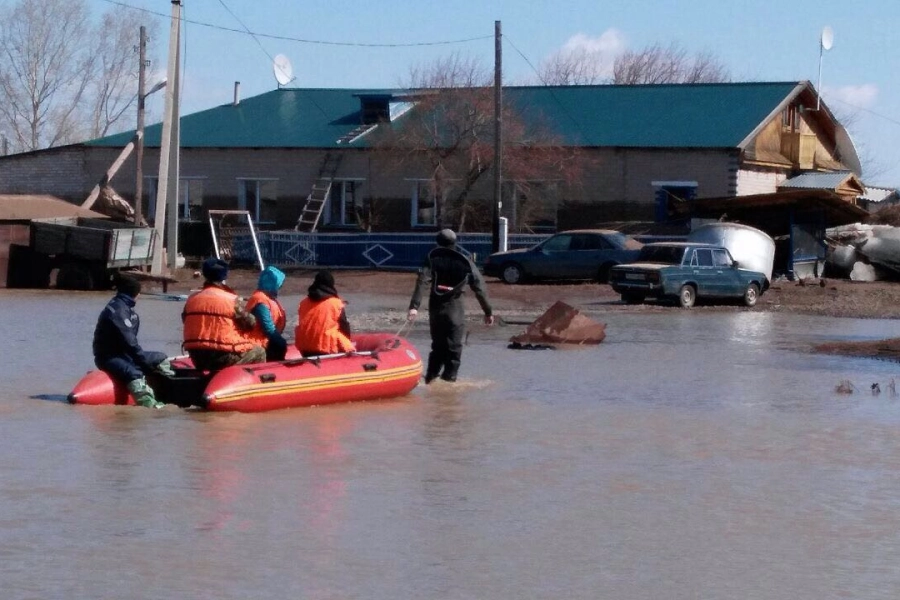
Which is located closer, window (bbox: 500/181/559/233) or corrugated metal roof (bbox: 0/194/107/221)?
corrugated metal roof (bbox: 0/194/107/221)

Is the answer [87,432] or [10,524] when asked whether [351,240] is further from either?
[10,524]

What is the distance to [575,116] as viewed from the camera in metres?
46.9

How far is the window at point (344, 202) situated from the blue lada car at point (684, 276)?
18.2m

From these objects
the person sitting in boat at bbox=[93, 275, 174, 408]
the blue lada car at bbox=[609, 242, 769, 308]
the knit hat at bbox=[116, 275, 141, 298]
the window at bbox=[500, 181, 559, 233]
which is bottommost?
the person sitting in boat at bbox=[93, 275, 174, 408]

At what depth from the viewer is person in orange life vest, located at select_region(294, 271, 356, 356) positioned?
14359 mm

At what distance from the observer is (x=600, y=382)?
17172 mm

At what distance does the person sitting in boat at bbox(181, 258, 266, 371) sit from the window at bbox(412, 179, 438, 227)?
33.6m

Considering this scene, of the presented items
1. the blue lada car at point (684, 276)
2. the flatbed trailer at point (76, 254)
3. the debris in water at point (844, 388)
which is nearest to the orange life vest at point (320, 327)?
the debris in water at point (844, 388)

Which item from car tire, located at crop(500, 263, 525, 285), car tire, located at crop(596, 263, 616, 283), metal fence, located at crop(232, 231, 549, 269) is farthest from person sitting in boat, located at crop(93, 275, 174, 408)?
metal fence, located at crop(232, 231, 549, 269)

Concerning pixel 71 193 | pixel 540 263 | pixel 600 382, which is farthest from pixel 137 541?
pixel 71 193

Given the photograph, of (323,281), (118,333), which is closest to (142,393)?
(118,333)

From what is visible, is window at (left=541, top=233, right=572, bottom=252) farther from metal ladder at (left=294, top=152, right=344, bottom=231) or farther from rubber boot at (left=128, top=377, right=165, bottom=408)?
rubber boot at (left=128, top=377, right=165, bottom=408)

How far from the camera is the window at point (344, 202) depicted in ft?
159

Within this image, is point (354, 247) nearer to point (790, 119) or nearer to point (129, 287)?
point (790, 119)
